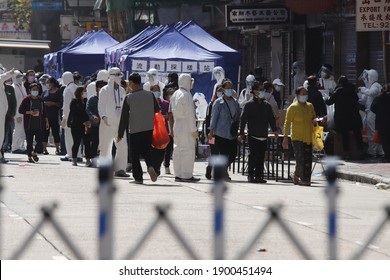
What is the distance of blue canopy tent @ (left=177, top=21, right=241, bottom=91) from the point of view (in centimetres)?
3150

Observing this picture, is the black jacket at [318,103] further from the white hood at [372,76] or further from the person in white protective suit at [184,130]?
the white hood at [372,76]

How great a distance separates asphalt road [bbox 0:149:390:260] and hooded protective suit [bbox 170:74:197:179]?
1.07ft

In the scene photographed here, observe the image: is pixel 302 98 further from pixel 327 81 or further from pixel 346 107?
pixel 327 81

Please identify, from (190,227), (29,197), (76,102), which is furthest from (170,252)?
(76,102)

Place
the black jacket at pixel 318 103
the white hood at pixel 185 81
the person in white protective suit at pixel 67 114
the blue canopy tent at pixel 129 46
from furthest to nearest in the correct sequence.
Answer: the blue canopy tent at pixel 129 46 < the person in white protective suit at pixel 67 114 < the black jacket at pixel 318 103 < the white hood at pixel 185 81

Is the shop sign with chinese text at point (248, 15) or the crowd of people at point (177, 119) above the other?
the shop sign with chinese text at point (248, 15)

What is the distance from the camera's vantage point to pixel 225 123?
21.4m

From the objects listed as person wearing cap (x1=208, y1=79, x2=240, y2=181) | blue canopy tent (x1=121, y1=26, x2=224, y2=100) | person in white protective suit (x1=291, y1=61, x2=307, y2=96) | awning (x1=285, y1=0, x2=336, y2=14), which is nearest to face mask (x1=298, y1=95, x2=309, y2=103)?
person wearing cap (x1=208, y1=79, x2=240, y2=181)

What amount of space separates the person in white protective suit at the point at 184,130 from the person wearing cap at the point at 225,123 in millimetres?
360

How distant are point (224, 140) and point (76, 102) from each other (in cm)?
521

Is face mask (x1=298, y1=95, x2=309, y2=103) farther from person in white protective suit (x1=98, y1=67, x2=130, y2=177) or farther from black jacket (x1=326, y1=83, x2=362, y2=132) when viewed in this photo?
black jacket (x1=326, y1=83, x2=362, y2=132)

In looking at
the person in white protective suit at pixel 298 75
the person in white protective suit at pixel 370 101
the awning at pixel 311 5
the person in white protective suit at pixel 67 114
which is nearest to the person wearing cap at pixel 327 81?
the person in white protective suit at pixel 370 101

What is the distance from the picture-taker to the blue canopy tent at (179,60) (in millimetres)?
→ 30906
